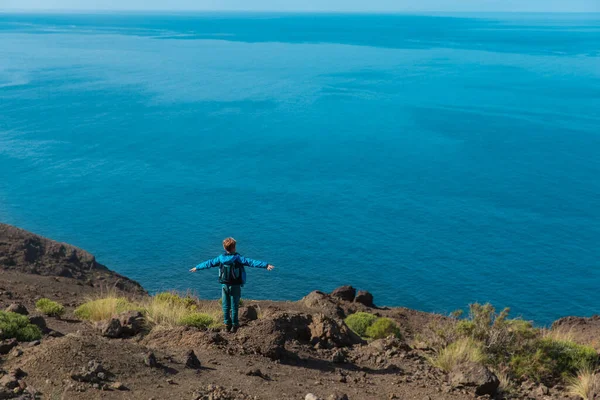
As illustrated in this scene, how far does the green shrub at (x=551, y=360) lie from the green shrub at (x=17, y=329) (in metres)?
9.14

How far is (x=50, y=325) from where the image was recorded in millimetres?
13906

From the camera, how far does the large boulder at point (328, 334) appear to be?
1316 centimetres

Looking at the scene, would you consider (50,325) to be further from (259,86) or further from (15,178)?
(259,86)

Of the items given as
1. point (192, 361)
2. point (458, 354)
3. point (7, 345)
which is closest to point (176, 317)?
point (192, 361)

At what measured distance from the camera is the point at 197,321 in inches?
539

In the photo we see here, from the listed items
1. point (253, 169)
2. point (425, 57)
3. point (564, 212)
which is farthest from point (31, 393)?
point (425, 57)

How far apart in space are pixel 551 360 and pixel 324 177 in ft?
177

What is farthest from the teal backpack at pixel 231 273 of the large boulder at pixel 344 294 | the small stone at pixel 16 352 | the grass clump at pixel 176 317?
the large boulder at pixel 344 294

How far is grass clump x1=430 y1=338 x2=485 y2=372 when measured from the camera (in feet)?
41.5

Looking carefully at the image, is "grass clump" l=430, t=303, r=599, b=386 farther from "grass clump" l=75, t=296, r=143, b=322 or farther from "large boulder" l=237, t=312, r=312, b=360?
"grass clump" l=75, t=296, r=143, b=322

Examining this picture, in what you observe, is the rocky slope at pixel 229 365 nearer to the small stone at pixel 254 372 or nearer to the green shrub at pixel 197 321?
the small stone at pixel 254 372

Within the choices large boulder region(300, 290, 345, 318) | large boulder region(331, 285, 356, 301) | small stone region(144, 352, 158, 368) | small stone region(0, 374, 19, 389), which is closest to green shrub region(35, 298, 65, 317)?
small stone region(144, 352, 158, 368)

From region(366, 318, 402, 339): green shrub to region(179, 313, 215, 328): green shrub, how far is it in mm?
5010

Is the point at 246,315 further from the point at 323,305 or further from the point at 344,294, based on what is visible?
the point at 344,294
